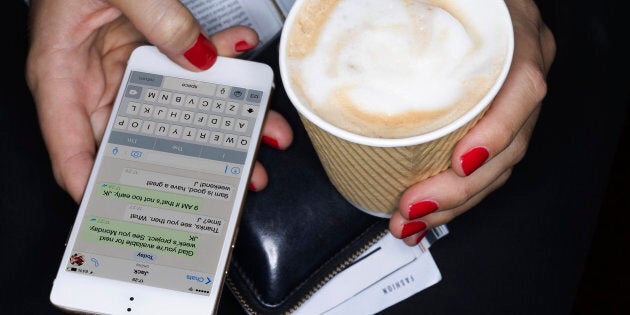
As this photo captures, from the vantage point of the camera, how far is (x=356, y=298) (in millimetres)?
658

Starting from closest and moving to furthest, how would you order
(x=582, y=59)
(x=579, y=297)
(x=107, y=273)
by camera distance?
(x=107, y=273) < (x=582, y=59) < (x=579, y=297)

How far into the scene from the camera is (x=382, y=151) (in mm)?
417

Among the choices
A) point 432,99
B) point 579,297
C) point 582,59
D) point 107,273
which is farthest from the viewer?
point 579,297

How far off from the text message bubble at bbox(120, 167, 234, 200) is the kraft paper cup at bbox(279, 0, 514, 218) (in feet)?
0.35

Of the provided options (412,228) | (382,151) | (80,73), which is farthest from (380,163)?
(80,73)

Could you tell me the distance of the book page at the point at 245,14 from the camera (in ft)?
2.33

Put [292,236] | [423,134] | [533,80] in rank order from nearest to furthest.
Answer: [423,134] → [533,80] → [292,236]

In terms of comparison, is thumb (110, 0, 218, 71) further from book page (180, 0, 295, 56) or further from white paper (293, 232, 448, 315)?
white paper (293, 232, 448, 315)

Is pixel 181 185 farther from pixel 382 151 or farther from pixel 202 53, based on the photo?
pixel 382 151

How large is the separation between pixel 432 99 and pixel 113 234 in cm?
34

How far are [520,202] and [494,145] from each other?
21 cm

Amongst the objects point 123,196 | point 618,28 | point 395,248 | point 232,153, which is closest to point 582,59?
point 618,28

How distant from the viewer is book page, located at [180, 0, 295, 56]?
0.71 meters

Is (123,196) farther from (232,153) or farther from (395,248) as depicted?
(395,248)
